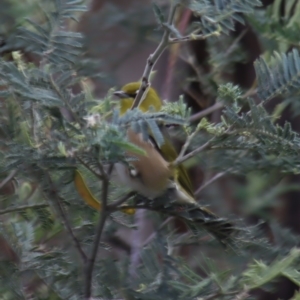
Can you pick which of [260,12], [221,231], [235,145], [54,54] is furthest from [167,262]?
[260,12]

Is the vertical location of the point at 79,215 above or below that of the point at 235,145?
below

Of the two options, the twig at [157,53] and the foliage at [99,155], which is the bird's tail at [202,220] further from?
the twig at [157,53]

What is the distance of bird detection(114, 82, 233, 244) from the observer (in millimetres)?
1063

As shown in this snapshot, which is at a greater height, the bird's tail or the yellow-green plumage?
the bird's tail

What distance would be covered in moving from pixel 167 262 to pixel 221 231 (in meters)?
0.14

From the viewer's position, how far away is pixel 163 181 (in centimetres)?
142

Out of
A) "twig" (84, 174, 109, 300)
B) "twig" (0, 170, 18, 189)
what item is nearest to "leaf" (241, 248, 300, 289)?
"twig" (84, 174, 109, 300)

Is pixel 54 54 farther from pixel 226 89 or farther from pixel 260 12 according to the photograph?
pixel 260 12

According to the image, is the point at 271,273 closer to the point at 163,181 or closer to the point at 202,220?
the point at 202,220

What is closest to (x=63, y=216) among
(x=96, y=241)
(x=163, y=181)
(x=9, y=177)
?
(x=96, y=241)

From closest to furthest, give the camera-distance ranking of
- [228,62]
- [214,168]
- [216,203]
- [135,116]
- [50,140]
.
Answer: [135,116], [50,140], [214,168], [228,62], [216,203]

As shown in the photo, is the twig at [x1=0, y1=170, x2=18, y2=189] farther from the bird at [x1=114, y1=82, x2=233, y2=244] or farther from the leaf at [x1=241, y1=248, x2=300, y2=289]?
the leaf at [x1=241, y1=248, x2=300, y2=289]

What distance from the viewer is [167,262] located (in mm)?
1148

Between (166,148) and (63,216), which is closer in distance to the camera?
(63,216)
